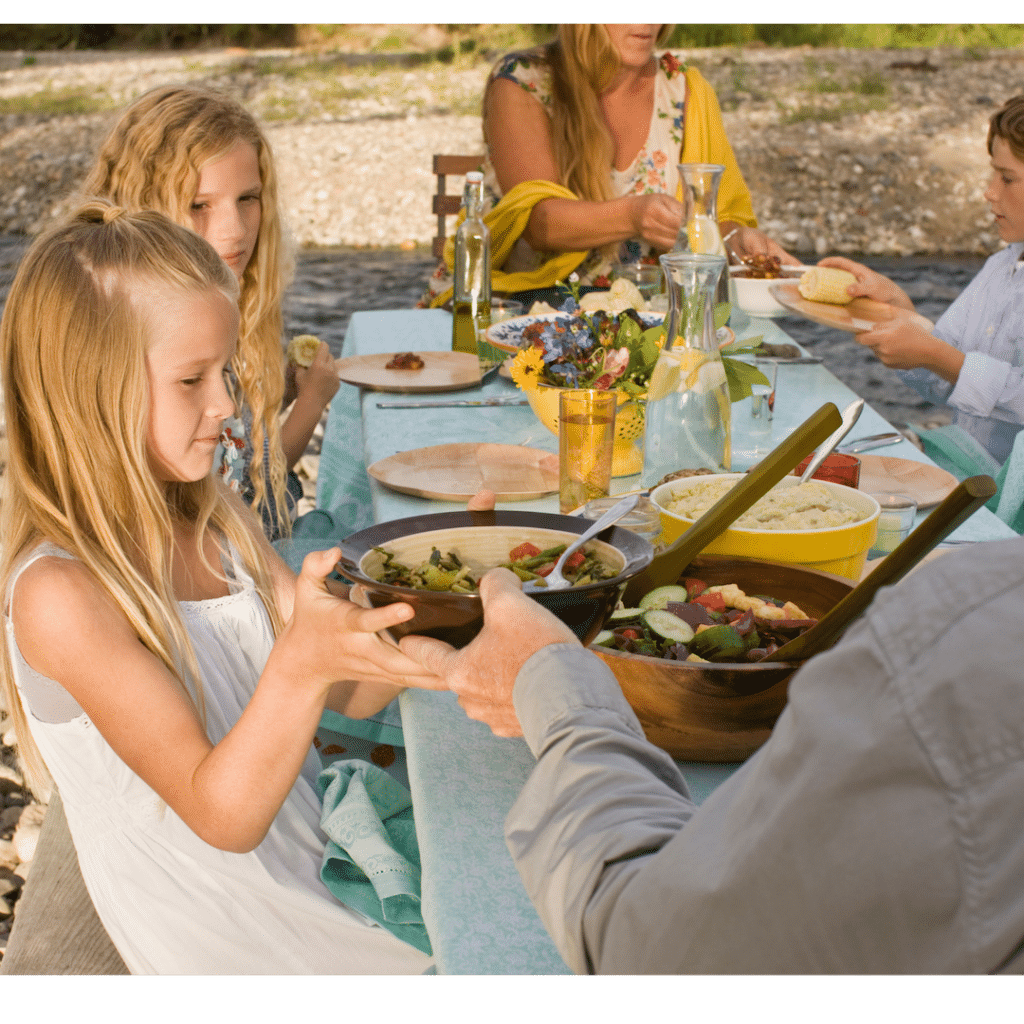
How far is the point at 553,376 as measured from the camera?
1.83 metres

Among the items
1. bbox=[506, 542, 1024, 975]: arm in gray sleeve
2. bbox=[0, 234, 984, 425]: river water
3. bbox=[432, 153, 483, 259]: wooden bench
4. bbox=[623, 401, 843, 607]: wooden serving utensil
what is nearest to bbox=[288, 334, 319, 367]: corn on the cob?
bbox=[623, 401, 843, 607]: wooden serving utensil

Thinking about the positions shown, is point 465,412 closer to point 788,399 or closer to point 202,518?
point 788,399

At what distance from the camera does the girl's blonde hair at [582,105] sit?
3154 millimetres

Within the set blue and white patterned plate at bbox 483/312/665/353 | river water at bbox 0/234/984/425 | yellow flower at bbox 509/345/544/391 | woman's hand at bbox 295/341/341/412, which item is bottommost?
river water at bbox 0/234/984/425

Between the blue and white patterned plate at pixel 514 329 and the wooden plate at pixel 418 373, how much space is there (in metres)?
0.13

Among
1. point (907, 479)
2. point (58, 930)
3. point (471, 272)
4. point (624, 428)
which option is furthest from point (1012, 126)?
point (58, 930)

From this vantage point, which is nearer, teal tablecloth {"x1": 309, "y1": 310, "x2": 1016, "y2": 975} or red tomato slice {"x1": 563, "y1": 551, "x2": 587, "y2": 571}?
teal tablecloth {"x1": 309, "y1": 310, "x2": 1016, "y2": 975}

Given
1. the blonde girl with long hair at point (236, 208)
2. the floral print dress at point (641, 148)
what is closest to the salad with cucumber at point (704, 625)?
the blonde girl with long hair at point (236, 208)

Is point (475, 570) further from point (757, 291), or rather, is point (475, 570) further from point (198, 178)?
point (757, 291)

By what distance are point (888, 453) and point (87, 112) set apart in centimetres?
1424

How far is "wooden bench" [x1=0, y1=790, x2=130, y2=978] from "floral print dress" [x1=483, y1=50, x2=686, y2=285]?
222 cm

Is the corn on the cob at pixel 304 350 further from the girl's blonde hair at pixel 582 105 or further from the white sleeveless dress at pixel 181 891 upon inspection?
the white sleeveless dress at pixel 181 891

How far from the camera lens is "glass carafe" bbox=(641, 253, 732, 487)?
1.58 metres

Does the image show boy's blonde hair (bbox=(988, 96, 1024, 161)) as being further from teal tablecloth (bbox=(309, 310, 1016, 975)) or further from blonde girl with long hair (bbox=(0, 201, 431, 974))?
blonde girl with long hair (bbox=(0, 201, 431, 974))
